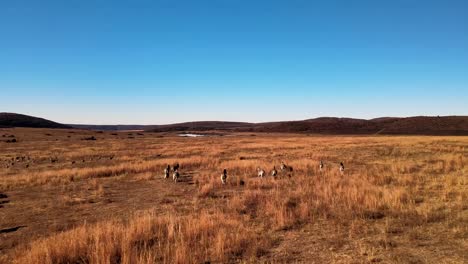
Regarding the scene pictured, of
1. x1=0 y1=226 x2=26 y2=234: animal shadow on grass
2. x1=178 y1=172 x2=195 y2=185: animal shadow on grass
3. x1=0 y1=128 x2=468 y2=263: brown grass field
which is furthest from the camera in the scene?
x1=178 y1=172 x2=195 y2=185: animal shadow on grass

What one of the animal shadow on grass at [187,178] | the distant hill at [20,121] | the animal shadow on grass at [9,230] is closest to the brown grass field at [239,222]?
the animal shadow on grass at [9,230]

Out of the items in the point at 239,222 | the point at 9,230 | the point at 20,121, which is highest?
the point at 20,121

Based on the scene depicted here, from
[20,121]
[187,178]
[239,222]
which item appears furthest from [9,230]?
[20,121]

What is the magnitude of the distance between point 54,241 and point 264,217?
5.28 meters

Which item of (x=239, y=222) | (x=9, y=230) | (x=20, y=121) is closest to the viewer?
(x=239, y=222)

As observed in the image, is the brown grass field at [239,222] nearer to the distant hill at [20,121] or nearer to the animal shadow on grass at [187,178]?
the animal shadow on grass at [187,178]

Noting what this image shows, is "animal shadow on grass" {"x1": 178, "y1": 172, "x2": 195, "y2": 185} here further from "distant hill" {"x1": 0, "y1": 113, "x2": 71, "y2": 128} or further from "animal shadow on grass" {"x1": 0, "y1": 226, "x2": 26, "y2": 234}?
"distant hill" {"x1": 0, "y1": 113, "x2": 71, "y2": 128}

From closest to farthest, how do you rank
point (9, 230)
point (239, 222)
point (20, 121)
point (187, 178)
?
point (239, 222) → point (9, 230) → point (187, 178) → point (20, 121)

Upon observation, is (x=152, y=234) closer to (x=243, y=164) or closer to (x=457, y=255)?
(x=457, y=255)

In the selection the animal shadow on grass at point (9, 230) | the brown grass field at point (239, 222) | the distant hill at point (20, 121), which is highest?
the distant hill at point (20, 121)

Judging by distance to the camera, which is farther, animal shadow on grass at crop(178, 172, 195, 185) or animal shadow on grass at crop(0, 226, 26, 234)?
animal shadow on grass at crop(178, 172, 195, 185)

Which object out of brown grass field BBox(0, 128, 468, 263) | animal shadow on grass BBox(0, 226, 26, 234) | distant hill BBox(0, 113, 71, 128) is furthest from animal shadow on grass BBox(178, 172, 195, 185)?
distant hill BBox(0, 113, 71, 128)

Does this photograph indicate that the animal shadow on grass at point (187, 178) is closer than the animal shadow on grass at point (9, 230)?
No

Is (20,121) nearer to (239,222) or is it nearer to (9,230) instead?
(9,230)
